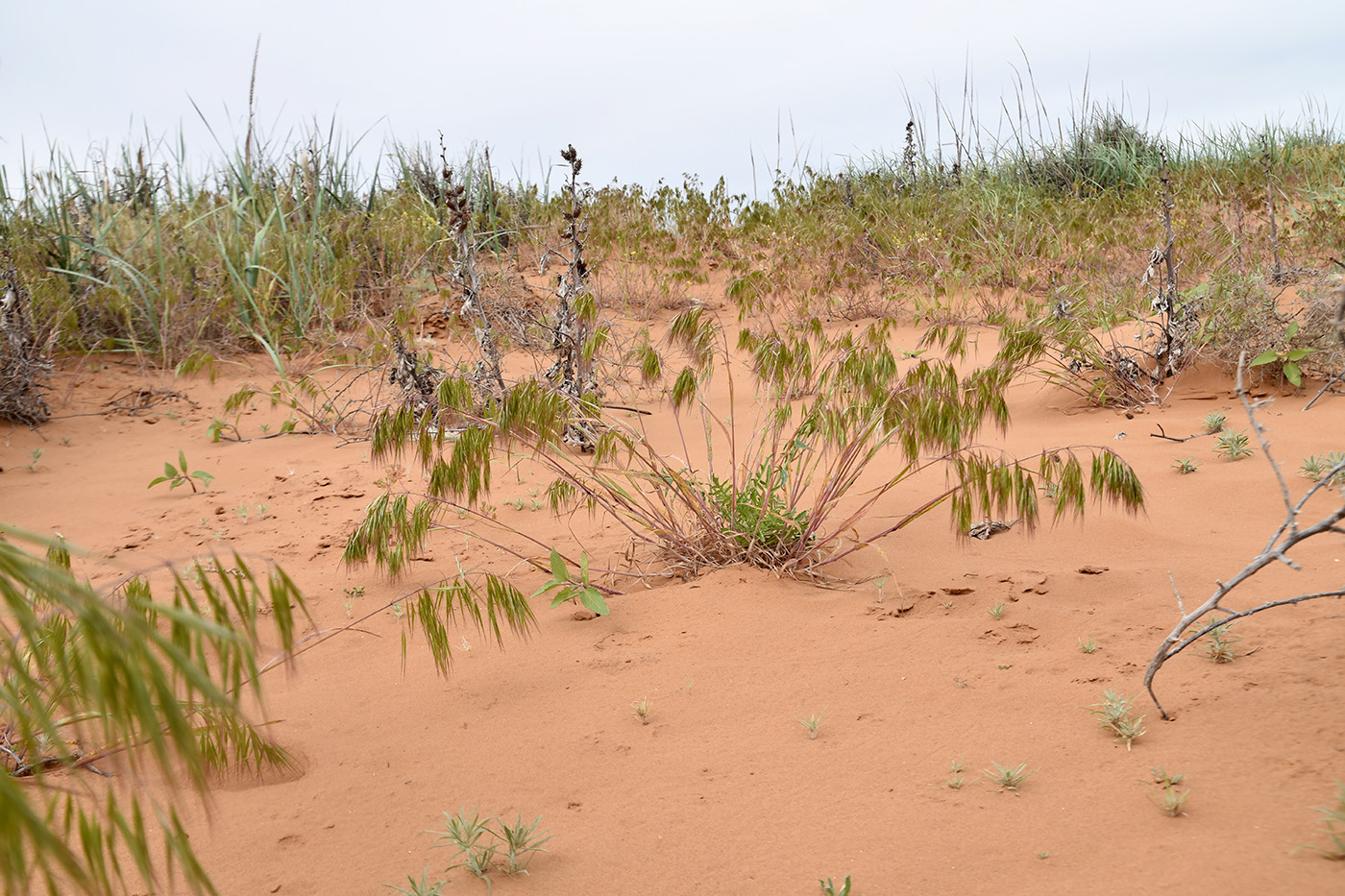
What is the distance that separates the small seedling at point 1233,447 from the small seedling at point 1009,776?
105 inches

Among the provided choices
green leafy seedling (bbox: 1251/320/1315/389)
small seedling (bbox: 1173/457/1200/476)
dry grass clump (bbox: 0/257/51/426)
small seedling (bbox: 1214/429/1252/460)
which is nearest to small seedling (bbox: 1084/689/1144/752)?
small seedling (bbox: 1173/457/1200/476)

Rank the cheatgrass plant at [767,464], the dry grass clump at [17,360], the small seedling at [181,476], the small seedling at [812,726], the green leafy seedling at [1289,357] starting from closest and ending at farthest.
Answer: the small seedling at [812,726]
the cheatgrass plant at [767,464]
the green leafy seedling at [1289,357]
the small seedling at [181,476]
the dry grass clump at [17,360]

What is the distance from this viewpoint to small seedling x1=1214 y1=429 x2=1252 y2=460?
3.86 metres

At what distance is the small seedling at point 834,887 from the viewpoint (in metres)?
1.47

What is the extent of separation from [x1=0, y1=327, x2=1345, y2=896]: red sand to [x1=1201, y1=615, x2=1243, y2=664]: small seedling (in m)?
0.03

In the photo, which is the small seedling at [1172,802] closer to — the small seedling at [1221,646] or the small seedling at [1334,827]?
the small seedling at [1334,827]

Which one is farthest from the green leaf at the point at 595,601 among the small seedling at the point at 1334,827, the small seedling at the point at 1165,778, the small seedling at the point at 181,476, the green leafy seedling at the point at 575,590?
the small seedling at the point at 181,476

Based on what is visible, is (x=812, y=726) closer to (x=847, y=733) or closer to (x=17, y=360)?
(x=847, y=733)

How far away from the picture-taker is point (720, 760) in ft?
6.56

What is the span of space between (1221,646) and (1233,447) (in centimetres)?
210

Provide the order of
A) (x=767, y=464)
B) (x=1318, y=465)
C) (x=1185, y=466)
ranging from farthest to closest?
(x=1185, y=466)
(x=1318, y=465)
(x=767, y=464)

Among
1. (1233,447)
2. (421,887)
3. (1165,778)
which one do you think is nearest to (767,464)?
(1165,778)

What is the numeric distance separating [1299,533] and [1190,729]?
1.81 ft

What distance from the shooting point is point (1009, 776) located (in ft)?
5.83
